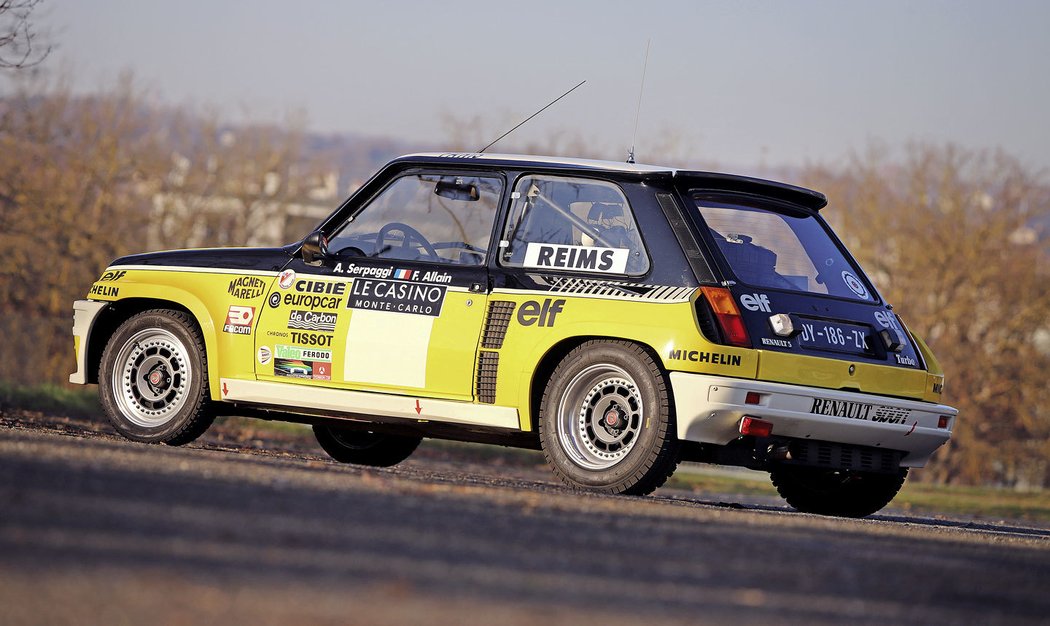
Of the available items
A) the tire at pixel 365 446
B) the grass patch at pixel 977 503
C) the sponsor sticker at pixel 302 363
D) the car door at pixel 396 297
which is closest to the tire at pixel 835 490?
the car door at pixel 396 297

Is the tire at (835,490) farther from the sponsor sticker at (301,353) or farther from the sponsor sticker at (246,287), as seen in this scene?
the sponsor sticker at (246,287)

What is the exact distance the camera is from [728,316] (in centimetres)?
800

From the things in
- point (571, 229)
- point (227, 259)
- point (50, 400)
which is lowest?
point (50, 400)

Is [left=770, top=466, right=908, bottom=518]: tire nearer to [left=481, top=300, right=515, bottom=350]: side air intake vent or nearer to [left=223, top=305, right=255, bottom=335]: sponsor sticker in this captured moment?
[left=481, top=300, right=515, bottom=350]: side air intake vent

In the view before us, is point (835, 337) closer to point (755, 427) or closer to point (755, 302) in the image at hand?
point (755, 302)

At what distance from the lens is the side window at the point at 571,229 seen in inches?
332

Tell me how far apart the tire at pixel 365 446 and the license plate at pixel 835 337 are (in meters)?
3.54

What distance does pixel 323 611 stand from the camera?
3.75m

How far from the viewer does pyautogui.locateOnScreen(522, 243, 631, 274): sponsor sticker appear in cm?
841

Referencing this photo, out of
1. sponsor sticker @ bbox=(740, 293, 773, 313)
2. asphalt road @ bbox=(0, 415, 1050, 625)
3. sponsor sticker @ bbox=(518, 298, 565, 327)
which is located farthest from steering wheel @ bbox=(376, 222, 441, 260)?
asphalt road @ bbox=(0, 415, 1050, 625)

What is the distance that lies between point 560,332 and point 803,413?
1.40 metres

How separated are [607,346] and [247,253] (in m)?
2.74

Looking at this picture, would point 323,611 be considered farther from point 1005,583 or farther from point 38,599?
point 1005,583

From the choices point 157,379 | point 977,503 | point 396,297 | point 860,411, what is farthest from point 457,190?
point 977,503
